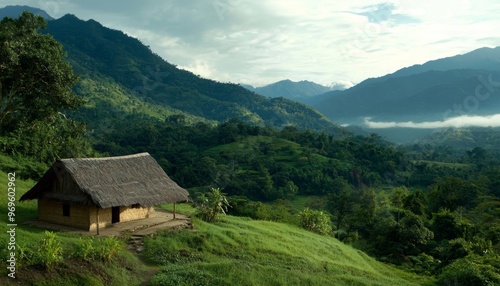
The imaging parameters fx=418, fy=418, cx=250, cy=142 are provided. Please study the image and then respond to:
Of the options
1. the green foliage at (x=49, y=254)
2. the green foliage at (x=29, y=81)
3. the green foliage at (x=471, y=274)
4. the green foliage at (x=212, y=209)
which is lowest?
the green foliage at (x=471, y=274)

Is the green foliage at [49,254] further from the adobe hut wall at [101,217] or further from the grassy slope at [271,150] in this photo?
the grassy slope at [271,150]

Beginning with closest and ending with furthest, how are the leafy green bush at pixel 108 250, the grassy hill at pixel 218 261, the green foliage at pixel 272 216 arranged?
the grassy hill at pixel 218 261
the leafy green bush at pixel 108 250
the green foliage at pixel 272 216

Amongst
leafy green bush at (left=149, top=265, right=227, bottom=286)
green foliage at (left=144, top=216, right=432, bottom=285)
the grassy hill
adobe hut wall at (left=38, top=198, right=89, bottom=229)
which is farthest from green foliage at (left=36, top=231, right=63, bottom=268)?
adobe hut wall at (left=38, top=198, right=89, bottom=229)

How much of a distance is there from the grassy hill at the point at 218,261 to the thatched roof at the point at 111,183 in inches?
73.0

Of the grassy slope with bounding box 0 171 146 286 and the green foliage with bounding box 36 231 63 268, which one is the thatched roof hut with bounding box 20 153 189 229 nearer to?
the grassy slope with bounding box 0 171 146 286

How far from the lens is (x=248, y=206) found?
35.1m

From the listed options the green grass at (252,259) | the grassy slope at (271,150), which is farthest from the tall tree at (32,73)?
the grassy slope at (271,150)

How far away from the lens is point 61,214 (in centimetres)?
2112

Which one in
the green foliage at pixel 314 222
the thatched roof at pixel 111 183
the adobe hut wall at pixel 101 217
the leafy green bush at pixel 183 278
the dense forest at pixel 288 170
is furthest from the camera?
the green foliage at pixel 314 222

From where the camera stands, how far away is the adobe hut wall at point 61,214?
808 inches

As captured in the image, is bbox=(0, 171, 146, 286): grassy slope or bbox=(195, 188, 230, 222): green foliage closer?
bbox=(0, 171, 146, 286): grassy slope

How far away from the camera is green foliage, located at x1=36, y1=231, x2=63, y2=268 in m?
13.8

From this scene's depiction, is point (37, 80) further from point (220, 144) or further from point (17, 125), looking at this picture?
point (220, 144)

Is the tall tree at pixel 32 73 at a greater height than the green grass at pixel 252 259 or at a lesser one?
greater
